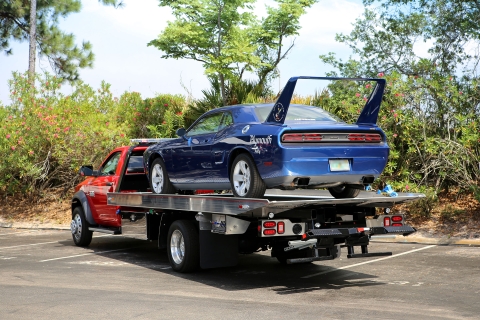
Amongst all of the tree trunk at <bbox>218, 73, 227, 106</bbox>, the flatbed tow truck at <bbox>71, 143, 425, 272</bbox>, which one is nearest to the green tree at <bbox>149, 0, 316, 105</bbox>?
the tree trunk at <bbox>218, 73, 227, 106</bbox>

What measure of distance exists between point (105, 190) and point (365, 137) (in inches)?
227

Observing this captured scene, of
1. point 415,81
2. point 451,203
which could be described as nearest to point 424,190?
point 451,203

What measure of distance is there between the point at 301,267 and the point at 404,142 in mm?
6623

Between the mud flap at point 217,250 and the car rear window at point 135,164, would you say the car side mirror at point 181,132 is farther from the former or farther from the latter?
the car rear window at point 135,164

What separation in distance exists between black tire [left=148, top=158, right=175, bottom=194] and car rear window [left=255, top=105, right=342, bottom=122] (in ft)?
7.47

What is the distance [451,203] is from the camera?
1631 centimetres

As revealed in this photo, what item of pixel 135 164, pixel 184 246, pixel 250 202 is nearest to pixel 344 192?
pixel 250 202

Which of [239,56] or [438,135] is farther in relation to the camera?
[239,56]

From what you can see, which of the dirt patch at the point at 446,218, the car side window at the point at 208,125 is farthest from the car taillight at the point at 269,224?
the dirt patch at the point at 446,218

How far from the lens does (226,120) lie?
10.1 m

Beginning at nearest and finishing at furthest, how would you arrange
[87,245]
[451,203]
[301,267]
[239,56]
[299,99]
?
[301,267] < [87,245] < [451,203] < [299,99] < [239,56]

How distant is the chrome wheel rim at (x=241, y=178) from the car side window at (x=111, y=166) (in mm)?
4370

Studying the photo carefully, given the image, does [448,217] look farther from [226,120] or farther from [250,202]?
[250,202]

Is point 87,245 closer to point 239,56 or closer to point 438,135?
point 438,135
